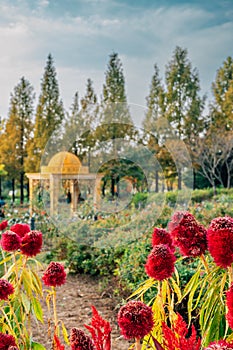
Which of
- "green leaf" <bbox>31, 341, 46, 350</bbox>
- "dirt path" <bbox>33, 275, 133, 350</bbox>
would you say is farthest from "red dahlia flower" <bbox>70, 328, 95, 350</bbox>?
"dirt path" <bbox>33, 275, 133, 350</bbox>

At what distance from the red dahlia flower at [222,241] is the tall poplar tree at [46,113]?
50.5 feet

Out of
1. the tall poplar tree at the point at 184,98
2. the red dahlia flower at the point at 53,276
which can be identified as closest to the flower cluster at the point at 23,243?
the red dahlia flower at the point at 53,276

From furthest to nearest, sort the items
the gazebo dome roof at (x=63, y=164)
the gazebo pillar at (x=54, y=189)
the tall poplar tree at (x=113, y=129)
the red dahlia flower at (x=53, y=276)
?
the gazebo dome roof at (x=63, y=164) < the gazebo pillar at (x=54, y=189) < the tall poplar tree at (x=113, y=129) < the red dahlia flower at (x=53, y=276)

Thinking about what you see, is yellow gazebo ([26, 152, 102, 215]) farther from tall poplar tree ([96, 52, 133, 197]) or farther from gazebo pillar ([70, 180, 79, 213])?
tall poplar tree ([96, 52, 133, 197])

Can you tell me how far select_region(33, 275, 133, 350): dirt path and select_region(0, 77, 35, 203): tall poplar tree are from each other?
494 inches

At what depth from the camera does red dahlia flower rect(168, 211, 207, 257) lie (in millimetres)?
1149

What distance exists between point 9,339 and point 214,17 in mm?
12262

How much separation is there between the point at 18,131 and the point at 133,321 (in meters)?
17.1

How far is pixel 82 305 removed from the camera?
13.5ft

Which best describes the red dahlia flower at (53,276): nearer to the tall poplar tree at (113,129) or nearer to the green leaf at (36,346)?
the green leaf at (36,346)

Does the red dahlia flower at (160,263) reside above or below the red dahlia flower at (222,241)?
below

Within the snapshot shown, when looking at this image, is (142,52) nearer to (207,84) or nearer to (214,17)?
(214,17)

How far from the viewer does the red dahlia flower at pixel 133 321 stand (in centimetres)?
78

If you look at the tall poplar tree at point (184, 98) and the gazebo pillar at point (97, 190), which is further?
the tall poplar tree at point (184, 98)
